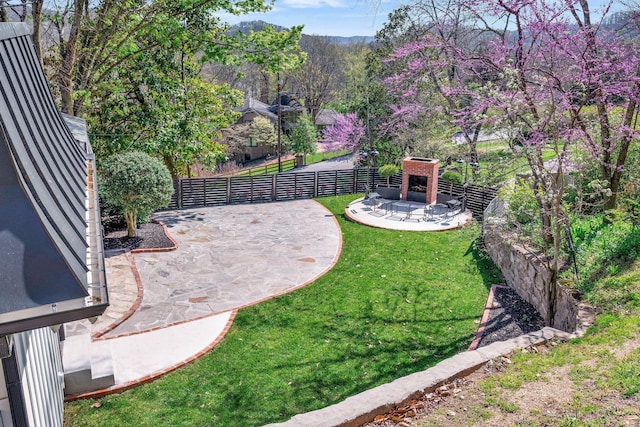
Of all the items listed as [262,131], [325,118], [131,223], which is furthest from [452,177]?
[325,118]

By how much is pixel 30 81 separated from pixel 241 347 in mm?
4938

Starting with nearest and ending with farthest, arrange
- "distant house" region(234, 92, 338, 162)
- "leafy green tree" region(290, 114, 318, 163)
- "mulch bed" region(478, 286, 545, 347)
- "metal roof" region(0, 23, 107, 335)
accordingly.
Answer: "metal roof" region(0, 23, 107, 335) < "mulch bed" region(478, 286, 545, 347) < "leafy green tree" region(290, 114, 318, 163) < "distant house" region(234, 92, 338, 162)

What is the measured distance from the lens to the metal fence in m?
17.5

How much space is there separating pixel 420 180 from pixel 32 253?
16693 mm

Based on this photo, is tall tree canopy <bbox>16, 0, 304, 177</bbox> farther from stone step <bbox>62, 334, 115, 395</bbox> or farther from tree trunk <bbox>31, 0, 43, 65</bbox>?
stone step <bbox>62, 334, 115, 395</bbox>

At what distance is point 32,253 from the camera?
7.86ft

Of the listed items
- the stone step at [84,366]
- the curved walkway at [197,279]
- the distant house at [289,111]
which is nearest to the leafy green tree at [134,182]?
the curved walkway at [197,279]

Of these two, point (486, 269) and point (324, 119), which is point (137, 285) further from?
point (324, 119)

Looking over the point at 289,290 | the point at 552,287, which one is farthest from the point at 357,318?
the point at 552,287

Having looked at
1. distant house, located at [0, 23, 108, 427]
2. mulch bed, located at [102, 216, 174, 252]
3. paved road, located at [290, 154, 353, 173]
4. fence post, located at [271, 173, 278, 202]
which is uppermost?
distant house, located at [0, 23, 108, 427]

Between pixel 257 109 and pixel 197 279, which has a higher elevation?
pixel 257 109

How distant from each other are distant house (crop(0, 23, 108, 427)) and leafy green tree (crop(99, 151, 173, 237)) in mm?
8825

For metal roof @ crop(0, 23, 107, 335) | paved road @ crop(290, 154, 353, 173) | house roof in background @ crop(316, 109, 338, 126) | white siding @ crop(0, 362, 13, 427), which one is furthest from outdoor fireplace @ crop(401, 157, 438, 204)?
house roof in background @ crop(316, 109, 338, 126)

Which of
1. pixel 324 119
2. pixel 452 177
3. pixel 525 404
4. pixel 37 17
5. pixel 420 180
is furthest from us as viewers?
pixel 324 119
